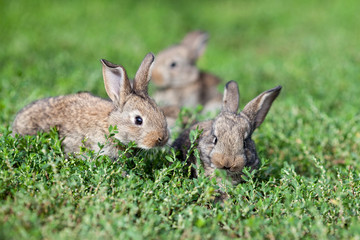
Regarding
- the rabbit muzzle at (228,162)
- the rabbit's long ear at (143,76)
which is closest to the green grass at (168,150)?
the rabbit muzzle at (228,162)

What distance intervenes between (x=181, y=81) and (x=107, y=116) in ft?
14.6

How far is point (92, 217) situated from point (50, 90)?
13.8 feet

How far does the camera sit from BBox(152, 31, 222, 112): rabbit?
364 inches

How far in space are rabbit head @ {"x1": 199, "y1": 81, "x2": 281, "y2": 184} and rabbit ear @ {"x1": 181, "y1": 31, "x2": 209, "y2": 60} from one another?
4469 millimetres

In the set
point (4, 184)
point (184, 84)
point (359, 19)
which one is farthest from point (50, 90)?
point (359, 19)

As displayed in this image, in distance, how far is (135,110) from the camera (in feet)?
16.1

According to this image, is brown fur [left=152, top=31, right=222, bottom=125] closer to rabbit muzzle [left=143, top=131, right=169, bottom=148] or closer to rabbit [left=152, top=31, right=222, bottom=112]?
rabbit [left=152, top=31, right=222, bottom=112]

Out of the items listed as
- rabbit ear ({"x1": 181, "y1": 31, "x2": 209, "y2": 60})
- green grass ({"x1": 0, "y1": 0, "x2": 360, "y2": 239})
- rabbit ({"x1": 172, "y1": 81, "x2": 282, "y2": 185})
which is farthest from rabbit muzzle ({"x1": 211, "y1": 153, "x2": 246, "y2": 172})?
rabbit ear ({"x1": 181, "y1": 31, "x2": 209, "y2": 60})

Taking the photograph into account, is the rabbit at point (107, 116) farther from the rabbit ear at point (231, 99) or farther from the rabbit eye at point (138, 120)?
the rabbit ear at point (231, 99)

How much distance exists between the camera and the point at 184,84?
9414 millimetres

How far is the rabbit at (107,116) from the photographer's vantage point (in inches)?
190

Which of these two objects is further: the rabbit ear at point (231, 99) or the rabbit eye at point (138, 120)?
the rabbit ear at point (231, 99)

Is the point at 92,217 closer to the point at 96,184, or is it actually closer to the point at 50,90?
the point at 96,184

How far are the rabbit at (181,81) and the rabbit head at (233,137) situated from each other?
12.4 ft
